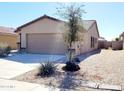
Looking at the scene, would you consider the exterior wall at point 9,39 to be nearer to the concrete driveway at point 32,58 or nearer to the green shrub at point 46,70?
the concrete driveway at point 32,58

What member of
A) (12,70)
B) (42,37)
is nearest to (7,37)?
(42,37)

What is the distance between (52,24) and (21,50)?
4.68 meters

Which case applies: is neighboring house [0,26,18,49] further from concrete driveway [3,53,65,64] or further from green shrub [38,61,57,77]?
green shrub [38,61,57,77]

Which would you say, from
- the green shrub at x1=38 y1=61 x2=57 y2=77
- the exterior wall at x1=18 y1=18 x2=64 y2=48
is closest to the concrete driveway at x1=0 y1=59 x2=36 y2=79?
the green shrub at x1=38 y1=61 x2=57 y2=77

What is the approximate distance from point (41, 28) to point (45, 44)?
1.80 m

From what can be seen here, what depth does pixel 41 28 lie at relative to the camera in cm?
2092

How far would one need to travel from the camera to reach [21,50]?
854 inches

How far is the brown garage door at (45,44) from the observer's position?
20.2 m

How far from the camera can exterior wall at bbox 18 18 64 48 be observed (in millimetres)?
20328

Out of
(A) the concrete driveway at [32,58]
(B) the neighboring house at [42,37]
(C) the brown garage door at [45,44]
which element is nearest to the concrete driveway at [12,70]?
(A) the concrete driveway at [32,58]

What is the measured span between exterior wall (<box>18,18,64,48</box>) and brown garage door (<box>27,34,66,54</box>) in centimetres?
49

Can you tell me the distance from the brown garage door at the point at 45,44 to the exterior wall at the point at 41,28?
487mm

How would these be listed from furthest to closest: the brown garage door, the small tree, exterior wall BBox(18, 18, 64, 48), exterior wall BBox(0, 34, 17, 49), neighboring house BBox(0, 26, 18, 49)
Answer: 1. exterior wall BBox(0, 34, 17, 49)
2. neighboring house BBox(0, 26, 18, 49)
3. exterior wall BBox(18, 18, 64, 48)
4. the brown garage door
5. the small tree

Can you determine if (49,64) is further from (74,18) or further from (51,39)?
(51,39)
